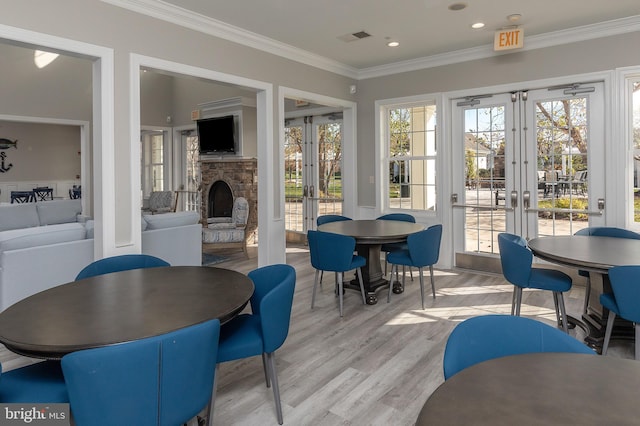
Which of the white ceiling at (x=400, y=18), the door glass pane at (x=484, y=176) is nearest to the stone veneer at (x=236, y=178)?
the white ceiling at (x=400, y=18)

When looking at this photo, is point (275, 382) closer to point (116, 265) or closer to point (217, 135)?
point (116, 265)

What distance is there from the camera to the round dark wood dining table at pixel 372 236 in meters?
4.17

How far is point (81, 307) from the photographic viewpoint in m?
1.94

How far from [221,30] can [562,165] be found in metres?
4.35

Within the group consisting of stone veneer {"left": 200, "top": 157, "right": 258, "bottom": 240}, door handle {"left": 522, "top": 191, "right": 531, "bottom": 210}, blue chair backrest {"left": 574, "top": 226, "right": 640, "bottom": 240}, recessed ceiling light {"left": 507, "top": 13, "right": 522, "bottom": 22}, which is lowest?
blue chair backrest {"left": 574, "top": 226, "right": 640, "bottom": 240}

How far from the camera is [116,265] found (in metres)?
2.85

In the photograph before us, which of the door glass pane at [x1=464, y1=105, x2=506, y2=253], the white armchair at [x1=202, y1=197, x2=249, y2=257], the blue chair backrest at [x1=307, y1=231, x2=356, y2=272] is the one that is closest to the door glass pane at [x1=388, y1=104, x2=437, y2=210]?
the door glass pane at [x1=464, y1=105, x2=506, y2=253]

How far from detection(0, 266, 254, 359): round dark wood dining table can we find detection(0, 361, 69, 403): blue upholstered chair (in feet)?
0.72

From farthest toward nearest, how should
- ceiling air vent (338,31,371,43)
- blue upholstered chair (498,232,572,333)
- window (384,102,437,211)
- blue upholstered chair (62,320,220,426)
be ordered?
1. window (384,102,437,211)
2. ceiling air vent (338,31,371,43)
3. blue upholstered chair (498,232,572,333)
4. blue upholstered chair (62,320,220,426)

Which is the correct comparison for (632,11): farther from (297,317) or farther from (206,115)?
(206,115)

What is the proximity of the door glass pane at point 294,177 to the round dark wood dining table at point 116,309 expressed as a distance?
5.64m

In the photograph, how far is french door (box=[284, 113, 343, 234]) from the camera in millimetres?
7559

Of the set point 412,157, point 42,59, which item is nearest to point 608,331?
point 412,157

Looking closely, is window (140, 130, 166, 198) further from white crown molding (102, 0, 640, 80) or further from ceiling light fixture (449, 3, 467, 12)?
ceiling light fixture (449, 3, 467, 12)
